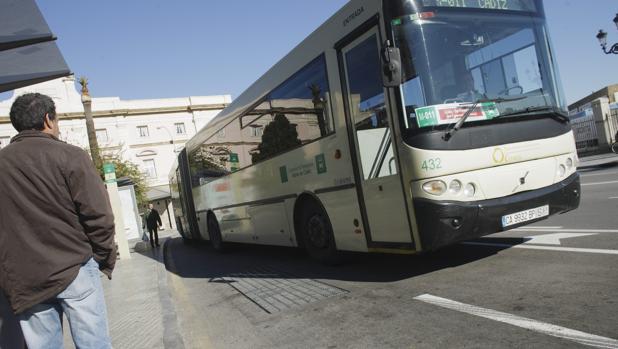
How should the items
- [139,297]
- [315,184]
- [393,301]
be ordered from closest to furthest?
[393,301] < [315,184] < [139,297]

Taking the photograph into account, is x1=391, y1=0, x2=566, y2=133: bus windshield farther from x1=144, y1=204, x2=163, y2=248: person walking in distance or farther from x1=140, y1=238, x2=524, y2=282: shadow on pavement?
x1=144, y1=204, x2=163, y2=248: person walking in distance

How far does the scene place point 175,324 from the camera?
607 centimetres

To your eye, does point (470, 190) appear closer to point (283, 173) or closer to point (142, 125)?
point (283, 173)

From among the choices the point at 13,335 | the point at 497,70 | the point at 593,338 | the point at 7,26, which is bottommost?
the point at 593,338

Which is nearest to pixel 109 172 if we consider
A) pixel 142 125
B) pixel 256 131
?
pixel 256 131

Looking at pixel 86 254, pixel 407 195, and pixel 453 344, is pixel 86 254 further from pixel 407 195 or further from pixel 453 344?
pixel 407 195

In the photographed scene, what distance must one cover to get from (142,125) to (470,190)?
49993mm

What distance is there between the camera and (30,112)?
9.79 ft

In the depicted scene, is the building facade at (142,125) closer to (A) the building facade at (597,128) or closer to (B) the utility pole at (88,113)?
(B) the utility pole at (88,113)

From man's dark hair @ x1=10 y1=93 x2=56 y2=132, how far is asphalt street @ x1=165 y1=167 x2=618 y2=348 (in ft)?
9.35

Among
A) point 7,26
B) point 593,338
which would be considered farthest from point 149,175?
point 593,338

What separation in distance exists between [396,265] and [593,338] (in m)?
3.87

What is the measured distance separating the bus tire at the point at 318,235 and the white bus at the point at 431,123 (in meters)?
0.04

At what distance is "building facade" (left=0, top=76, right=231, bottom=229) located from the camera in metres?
48.3
